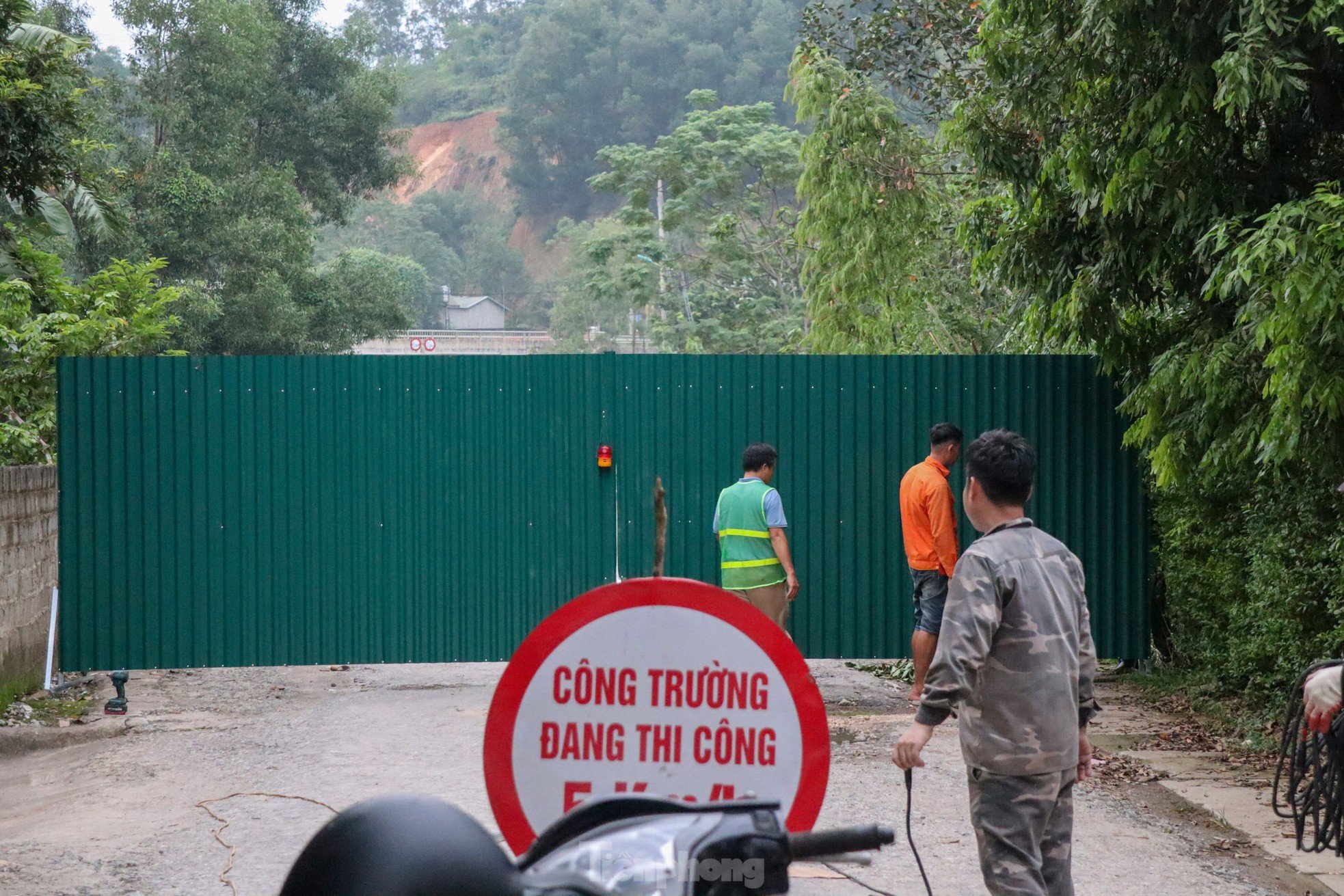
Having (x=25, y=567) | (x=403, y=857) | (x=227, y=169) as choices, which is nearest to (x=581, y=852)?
(x=403, y=857)

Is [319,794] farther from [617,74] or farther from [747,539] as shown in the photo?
[617,74]

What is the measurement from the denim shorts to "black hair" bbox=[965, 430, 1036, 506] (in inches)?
190

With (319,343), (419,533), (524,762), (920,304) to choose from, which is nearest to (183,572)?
(419,533)

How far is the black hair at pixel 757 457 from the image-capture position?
878cm

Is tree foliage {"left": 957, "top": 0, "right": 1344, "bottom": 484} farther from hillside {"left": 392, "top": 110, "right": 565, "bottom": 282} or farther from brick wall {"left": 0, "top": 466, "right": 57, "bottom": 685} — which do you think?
hillside {"left": 392, "top": 110, "right": 565, "bottom": 282}

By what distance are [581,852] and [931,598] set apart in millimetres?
7211

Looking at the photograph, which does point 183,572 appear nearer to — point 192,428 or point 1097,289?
point 192,428

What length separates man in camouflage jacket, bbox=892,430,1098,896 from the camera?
377 cm

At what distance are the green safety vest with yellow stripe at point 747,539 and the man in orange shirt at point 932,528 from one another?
0.92 meters

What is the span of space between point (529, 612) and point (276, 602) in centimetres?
177

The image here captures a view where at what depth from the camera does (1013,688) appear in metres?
3.87

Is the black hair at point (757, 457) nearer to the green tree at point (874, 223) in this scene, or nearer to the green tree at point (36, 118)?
the green tree at point (36, 118)

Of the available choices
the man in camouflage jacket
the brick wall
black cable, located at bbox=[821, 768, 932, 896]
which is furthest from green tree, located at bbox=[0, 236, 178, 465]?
the man in camouflage jacket

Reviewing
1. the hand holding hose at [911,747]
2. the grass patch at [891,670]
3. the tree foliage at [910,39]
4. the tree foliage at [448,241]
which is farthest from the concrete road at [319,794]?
the tree foliage at [448,241]
